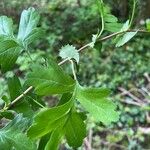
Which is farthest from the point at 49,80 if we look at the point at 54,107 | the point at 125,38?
the point at 125,38

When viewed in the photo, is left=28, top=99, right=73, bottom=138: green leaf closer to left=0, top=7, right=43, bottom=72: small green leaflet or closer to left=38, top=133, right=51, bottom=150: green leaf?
left=38, top=133, right=51, bottom=150: green leaf

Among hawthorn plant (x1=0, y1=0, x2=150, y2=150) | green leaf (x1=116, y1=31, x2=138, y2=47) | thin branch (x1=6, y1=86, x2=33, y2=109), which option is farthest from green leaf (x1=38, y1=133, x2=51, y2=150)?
green leaf (x1=116, y1=31, x2=138, y2=47)

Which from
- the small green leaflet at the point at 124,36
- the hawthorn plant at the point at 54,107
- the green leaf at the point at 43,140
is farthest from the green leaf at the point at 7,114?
the small green leaflet at the point at 124,36

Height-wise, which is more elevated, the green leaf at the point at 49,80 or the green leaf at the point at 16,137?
the green leaf at the point at 49,80

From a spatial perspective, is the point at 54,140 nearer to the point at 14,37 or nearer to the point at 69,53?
the point at 69,53

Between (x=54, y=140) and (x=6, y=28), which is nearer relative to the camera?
(x=54, y=140)

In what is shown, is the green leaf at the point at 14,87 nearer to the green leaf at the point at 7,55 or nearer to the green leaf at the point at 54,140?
the green leaf at the point at 7,55

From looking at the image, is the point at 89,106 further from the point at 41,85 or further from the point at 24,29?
the point at 24,29
